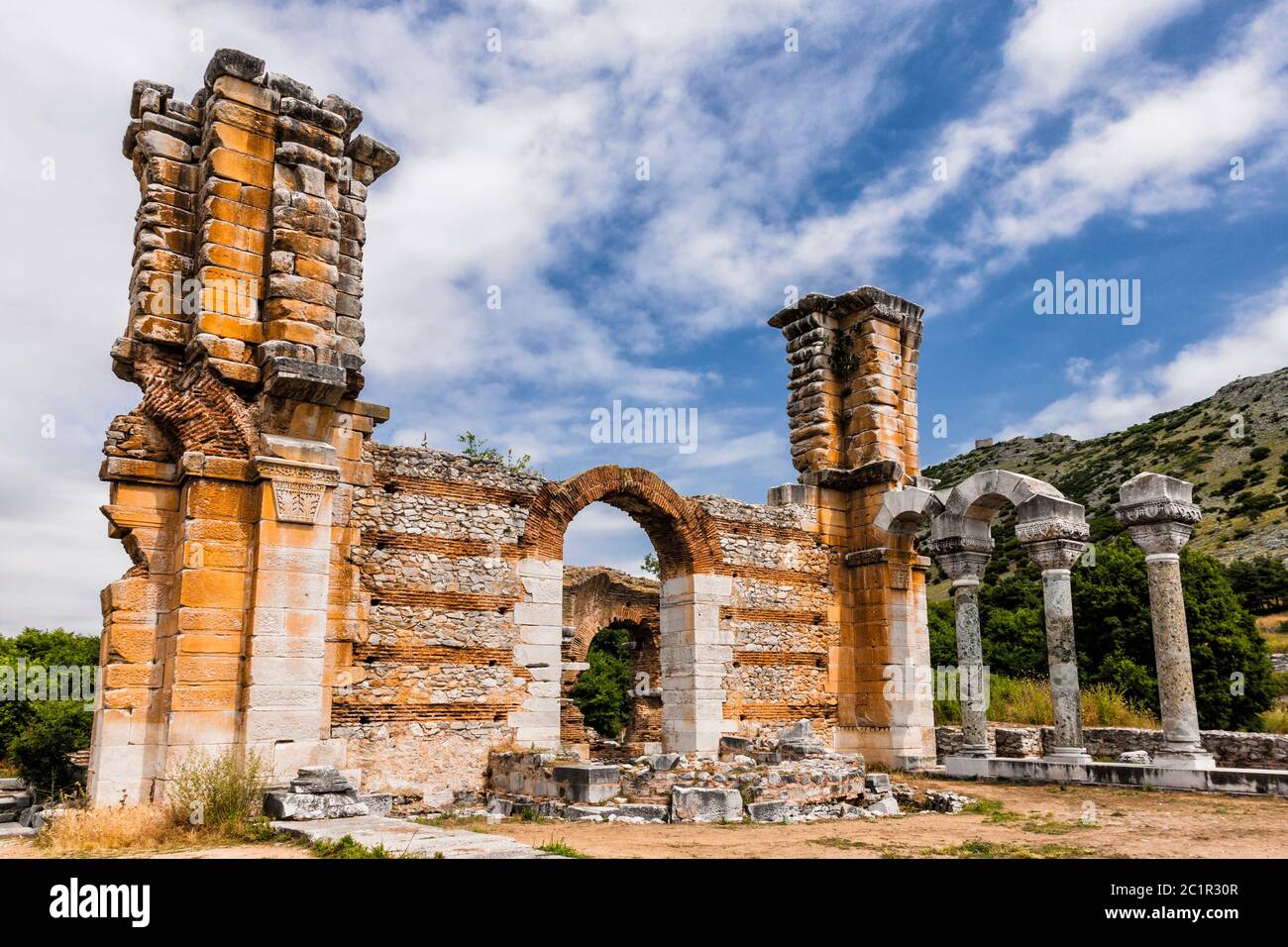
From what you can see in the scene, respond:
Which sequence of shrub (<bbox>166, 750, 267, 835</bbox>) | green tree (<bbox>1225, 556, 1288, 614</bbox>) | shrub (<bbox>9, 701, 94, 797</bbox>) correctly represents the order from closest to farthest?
1. shrub (<bbox>166, 750, 267, 835</bbox>)
2. shrub (<bbox>9, 701, 94, 797</bbox>)
3. green tree (<bbox>1225, 556, 1288, 614</bbox>)

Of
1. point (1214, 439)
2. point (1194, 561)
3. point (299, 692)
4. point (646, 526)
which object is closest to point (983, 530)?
point (646, 526)

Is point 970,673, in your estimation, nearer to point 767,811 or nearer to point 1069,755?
point 1069,755

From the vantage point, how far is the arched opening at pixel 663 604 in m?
12.5

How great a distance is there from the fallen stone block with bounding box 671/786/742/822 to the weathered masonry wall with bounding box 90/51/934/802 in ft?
9.11

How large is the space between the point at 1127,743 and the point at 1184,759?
17.7 feet

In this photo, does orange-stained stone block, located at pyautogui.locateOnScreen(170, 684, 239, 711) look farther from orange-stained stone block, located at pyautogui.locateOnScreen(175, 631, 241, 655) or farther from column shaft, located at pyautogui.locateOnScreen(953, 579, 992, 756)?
column shaft, located at pyautogui.locateOnScreen(953, 579, 992, 756)

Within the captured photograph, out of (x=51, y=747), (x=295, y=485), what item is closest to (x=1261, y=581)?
(x=295, y=485)

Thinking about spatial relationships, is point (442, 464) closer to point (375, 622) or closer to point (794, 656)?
point (375, 622)

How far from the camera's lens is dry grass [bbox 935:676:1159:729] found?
19406 mm

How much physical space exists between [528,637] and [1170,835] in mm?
7473

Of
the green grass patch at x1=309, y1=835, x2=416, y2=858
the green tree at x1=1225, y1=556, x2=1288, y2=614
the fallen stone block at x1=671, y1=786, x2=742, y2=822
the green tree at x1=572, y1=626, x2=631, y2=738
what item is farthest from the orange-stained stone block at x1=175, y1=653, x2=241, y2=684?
the green tree at x1=1225, y1=556, x2=1288, y2=614

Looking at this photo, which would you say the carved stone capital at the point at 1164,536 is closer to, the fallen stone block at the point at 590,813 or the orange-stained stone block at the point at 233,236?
the fallen stone block at the point at 590,813

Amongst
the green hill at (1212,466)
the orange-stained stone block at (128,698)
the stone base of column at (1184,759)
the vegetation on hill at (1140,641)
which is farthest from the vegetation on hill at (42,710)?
the green hill at (1212,466)

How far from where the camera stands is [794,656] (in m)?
15.4
